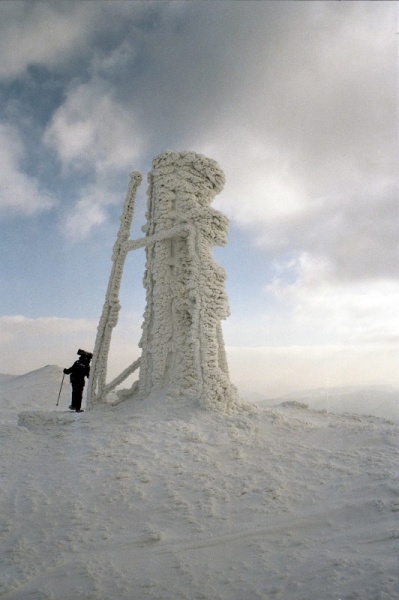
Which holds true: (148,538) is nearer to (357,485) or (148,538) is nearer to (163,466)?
(163,466)

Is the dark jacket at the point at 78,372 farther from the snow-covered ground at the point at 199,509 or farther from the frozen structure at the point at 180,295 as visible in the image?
the snow-covered ground at the point at 199,509

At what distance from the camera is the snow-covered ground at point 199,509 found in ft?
9.47

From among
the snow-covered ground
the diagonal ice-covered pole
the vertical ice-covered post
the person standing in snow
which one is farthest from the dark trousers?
the snow-covered ground

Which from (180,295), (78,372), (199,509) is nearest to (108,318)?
(78,372)

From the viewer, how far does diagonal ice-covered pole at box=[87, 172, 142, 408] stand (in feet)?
27.7

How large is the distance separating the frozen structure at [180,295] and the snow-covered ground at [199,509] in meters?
0.90

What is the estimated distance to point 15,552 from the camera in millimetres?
3262

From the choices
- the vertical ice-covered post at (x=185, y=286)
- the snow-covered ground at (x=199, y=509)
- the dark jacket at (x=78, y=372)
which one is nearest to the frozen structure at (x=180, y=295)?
the vertical ice-covered post at (x=185, y=286)

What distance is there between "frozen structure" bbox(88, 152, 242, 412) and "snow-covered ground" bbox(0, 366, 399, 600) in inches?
35.5

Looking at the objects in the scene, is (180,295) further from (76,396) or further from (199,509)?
(199,509)

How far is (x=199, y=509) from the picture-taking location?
3.86m

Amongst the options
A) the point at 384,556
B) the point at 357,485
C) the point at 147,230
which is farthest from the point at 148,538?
the point at 147,230

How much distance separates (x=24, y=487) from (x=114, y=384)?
13.5 feet

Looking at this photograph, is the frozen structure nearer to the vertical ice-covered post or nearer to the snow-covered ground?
the vertical ice-covered post
